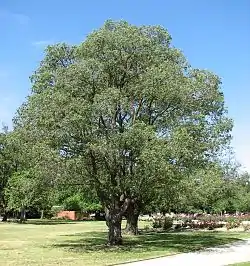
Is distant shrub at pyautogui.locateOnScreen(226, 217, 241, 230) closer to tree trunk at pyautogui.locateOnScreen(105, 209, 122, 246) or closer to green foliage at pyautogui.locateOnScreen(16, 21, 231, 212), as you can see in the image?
green foliage at pyautogui.locateOnScreen(16, 21, 231, 212)

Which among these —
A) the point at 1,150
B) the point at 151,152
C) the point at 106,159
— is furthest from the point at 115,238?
the point at 1,150

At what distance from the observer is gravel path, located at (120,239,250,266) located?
16.9m

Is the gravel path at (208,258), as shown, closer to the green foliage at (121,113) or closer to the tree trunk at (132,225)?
the green foliage at (121,113)

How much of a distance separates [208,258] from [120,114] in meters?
7.93

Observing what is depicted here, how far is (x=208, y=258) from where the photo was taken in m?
18.7

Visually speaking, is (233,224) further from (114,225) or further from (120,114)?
(120,114)

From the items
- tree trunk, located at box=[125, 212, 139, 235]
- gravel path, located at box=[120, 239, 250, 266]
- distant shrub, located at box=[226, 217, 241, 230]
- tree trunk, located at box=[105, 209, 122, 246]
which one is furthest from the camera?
distant shrub, located at box=[226, 217, 241, 230]

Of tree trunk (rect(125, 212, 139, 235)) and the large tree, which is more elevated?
the large tree

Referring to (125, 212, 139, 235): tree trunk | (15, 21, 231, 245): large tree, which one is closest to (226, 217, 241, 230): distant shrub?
(125, 212, 139, 235): tree trunk

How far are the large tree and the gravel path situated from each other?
12.0 ft

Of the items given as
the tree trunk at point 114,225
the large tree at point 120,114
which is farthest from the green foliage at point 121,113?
the tree trunk at point 114,225

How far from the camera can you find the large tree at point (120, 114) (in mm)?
20703

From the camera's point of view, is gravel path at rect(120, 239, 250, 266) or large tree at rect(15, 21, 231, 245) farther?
large tree at rect(15, 21, 231, 245)

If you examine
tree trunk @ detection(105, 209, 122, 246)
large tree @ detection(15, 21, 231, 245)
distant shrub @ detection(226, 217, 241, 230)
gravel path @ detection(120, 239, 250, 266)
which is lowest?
gravel path @ detection(120, 239, 250, 266)
